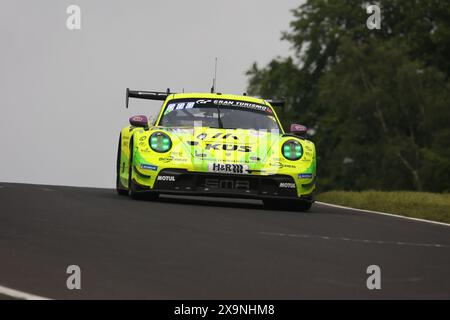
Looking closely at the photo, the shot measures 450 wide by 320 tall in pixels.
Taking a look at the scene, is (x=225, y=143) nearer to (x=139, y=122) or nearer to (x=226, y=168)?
(x=226, y=168)

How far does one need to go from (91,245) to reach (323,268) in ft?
5.51

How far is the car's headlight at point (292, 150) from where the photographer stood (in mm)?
13727

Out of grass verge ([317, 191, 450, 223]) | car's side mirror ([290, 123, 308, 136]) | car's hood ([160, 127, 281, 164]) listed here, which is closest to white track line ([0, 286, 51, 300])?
car's hood ([160, 127, 281, 164])

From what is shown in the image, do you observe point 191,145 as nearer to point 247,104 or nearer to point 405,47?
point 247,104

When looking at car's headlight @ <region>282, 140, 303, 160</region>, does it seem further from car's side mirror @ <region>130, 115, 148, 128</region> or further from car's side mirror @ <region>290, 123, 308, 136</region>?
car's side mirror @ <region>130, 115, 148, 128</region>

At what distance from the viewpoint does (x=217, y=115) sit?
14711 millimetres

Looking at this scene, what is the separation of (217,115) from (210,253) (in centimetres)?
656

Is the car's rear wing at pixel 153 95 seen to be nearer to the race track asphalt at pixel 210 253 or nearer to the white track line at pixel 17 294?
the race track asphalt at pixel 210 253

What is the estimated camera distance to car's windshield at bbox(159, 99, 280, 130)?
14500 millimetres

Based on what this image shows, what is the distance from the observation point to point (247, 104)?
15.3 metres

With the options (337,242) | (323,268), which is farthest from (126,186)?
(323,268)

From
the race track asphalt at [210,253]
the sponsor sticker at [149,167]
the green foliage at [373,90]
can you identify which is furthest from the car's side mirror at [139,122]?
the green foliage at [373,90]

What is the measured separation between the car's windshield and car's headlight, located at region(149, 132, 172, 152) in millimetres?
743

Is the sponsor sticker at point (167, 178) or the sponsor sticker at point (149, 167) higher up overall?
the sponsor sticker at point (149, 167)
